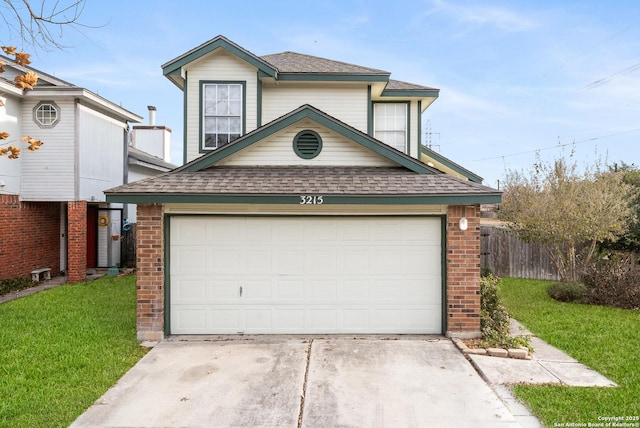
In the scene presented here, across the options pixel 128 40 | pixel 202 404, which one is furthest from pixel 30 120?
pixel 202 404

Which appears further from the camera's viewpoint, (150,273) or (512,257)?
(512,257)

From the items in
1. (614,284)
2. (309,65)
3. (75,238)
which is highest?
(309,65)

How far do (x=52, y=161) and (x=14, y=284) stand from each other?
3849mm

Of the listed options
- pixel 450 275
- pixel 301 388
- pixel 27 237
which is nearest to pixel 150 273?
pixel 301 388

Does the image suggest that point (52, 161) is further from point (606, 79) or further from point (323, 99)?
point (606, 79)

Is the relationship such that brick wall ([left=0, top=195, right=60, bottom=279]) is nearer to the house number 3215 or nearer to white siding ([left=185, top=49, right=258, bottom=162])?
white siding ([left=185, top=49, right=258, bottom=162])

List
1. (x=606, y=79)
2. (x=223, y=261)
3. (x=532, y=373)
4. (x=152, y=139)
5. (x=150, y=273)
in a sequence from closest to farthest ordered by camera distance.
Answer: (x=532, y=373)
(x=150, y=273)
(x=223, y=261)
(x=606, y=79)
(x=152, y=139)

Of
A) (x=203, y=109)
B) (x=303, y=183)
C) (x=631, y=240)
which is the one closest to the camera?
(x=303, y=183)

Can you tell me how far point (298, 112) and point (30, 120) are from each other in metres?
10.1

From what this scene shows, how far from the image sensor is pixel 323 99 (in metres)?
11.6

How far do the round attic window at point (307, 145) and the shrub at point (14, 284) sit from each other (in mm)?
9668

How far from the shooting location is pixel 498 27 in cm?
1597

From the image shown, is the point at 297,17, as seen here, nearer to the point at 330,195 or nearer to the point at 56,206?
the point at 330,195

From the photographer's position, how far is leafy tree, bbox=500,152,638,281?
1233cm
